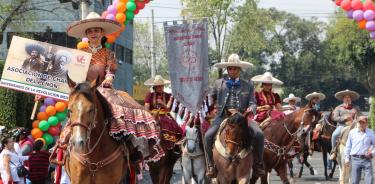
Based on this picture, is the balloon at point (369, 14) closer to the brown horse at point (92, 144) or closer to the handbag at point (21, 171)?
the handbag at point (21, 171)

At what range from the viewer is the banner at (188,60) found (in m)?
14.6

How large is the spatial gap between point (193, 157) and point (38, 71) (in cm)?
462

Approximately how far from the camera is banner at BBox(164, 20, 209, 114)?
14562mm

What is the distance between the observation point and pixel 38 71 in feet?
43.1

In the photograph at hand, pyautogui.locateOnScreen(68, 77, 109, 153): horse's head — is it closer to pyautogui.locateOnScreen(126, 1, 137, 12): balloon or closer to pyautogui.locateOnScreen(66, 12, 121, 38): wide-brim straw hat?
pyautogui.locateOnScreen(66, 12, 121, 38): wide-brim straw hat

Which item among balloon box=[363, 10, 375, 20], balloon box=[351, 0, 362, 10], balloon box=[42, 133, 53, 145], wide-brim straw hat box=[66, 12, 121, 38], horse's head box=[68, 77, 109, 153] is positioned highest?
balloon box=[351, 0, 362, 10]

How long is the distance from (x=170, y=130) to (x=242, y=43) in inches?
1893

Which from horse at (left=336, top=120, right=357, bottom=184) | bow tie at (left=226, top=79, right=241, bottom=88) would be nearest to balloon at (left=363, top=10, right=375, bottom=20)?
horse at (left=336, top=120, right=357, bottom=184)

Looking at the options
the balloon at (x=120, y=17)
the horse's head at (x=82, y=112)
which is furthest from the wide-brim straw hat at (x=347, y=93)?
the horse's head at (x=82, y=112)

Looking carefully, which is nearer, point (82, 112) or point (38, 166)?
point (82, 112)

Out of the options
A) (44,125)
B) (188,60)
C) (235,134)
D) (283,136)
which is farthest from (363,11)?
(44,125)

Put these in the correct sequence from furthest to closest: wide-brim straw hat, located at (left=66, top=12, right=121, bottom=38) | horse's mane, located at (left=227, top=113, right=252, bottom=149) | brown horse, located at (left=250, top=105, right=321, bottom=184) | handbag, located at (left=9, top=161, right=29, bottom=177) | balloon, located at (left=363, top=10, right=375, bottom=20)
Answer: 1. balloon, located at (left=363, top=10, right=375, bottom=20)
2. brown horse, located at (left=250, top=105, right=321, bottom=184)
3. handbag, located at (left=9, top=161, right=29, bottom=177)
4. horse's mane, located at (left=227, top=113, right=252, bottom=149)
5. wide-brim straw hat, located at (left=66, top=12, right=121, bottom=38)

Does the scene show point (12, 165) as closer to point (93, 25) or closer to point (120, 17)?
point (120, 17)

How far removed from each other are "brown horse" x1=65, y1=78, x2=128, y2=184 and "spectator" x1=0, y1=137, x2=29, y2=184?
215 inches
